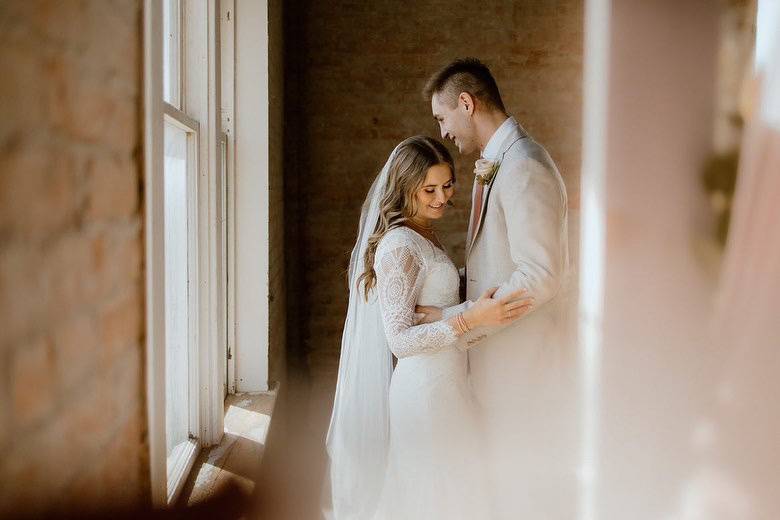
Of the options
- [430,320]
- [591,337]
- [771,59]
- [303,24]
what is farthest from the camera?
[303,24]

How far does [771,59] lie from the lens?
2.18ft

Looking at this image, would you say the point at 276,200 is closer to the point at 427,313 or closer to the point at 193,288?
the point at 193,288

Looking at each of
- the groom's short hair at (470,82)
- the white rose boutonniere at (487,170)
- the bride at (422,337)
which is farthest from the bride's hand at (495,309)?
the groom's short hair at (470,82)

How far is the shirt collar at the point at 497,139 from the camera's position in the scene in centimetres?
249

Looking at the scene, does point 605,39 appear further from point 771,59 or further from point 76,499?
point 76,499

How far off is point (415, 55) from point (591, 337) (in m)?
4.22

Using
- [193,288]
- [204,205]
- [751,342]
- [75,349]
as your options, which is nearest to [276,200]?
[204,205]

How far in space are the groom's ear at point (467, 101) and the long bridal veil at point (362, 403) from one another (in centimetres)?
43

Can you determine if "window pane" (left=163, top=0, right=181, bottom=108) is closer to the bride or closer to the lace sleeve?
the bride

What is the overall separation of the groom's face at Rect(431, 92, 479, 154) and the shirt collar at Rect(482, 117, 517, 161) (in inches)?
4.1

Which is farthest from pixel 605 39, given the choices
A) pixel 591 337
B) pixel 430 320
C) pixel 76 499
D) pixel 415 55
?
pixel 415 55

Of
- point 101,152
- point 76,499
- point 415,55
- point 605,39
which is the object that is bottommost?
point 76,499

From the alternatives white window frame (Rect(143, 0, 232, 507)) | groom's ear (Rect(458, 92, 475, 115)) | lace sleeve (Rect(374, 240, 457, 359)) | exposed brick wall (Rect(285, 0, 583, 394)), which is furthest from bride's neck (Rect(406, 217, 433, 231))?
exposed brick wall (Rect(285, 0, 583, 394))

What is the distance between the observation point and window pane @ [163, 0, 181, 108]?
2213 millimetres
